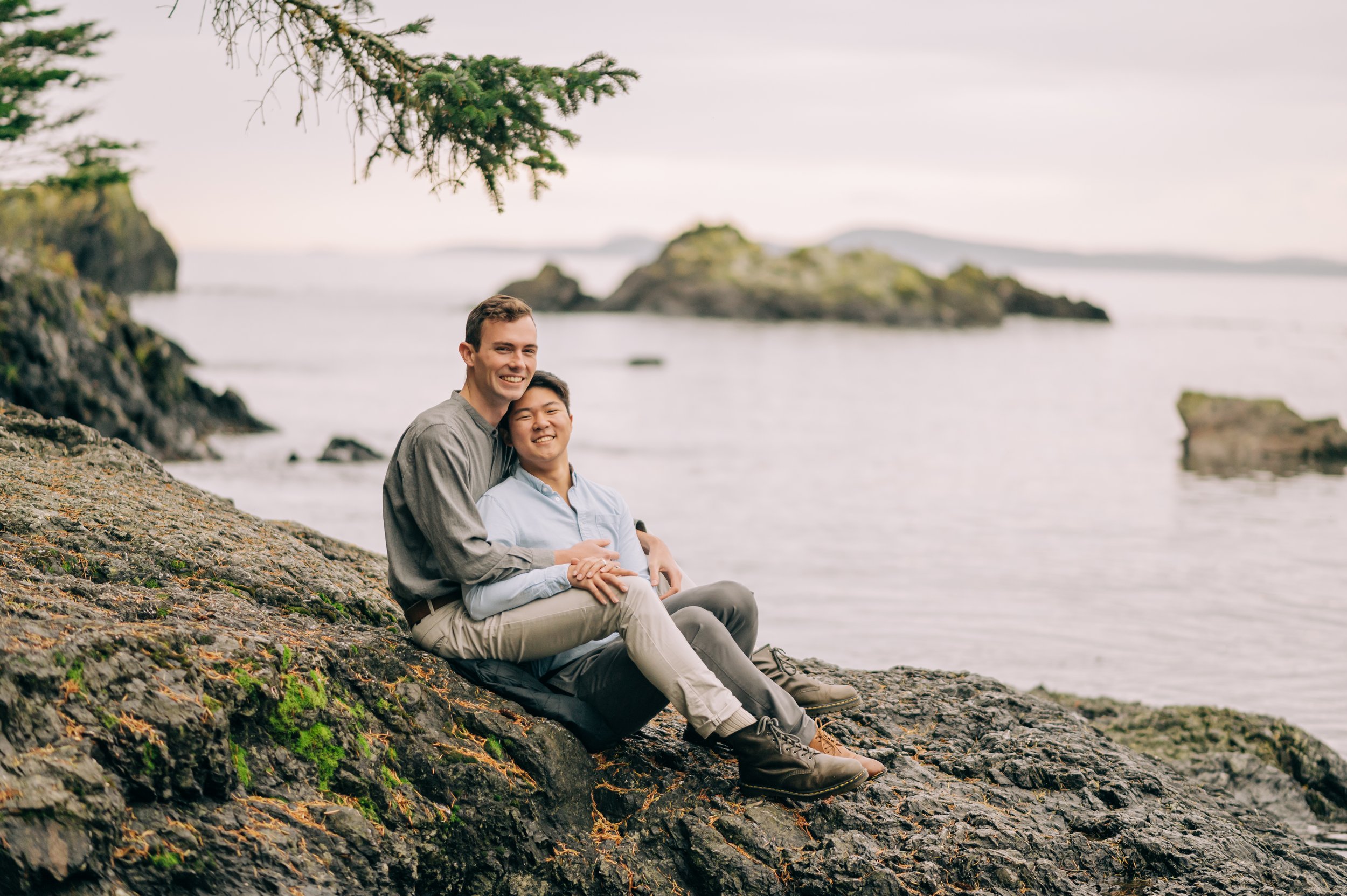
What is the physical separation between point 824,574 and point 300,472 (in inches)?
401

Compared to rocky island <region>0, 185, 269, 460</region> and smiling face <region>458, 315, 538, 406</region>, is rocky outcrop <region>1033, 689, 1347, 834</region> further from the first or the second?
rocky island <region>0, 185, 269, 460</region>

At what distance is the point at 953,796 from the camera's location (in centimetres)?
541

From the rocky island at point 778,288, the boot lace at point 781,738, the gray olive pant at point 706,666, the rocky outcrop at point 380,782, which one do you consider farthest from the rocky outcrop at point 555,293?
the boot lace at point 781,738

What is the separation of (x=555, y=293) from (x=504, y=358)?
292 ft

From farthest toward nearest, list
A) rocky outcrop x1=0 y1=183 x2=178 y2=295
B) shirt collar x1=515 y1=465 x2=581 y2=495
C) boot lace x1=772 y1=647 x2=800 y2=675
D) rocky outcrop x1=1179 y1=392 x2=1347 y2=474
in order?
rocky outcrop x1=0 y1=183 x2=178 y2=295, rocky outcrop x1=1179 y1=392 x2=1347 y2=474, boot lace x1=772 y1=647 x2=800 y2=675, shirt collar x1=515 y1=465 x2=581 y2=495

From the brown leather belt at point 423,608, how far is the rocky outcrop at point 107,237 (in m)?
41.1

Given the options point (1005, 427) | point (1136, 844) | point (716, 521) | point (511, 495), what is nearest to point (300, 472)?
point (716, 521)

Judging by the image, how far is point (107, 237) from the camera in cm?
7519

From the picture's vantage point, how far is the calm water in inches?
515

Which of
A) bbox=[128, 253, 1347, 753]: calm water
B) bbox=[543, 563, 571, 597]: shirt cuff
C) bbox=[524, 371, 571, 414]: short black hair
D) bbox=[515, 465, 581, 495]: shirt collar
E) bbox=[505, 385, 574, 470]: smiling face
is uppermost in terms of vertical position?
bbox=[524, 371, 571, 414]: short black hair

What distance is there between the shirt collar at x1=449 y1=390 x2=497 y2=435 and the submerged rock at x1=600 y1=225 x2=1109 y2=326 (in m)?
85.8

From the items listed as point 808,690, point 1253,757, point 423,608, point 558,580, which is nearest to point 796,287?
point 1253,757

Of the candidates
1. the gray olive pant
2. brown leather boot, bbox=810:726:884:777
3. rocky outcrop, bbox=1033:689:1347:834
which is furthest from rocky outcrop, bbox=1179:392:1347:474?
the gray olive pant

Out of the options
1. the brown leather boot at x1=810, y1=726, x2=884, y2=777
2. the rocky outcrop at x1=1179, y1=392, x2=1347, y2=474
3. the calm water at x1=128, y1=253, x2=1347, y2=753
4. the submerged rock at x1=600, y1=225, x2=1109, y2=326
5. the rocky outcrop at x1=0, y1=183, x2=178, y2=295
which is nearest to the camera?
the brown leather boot at x1=810, y1=726, x2=884, y2=777
